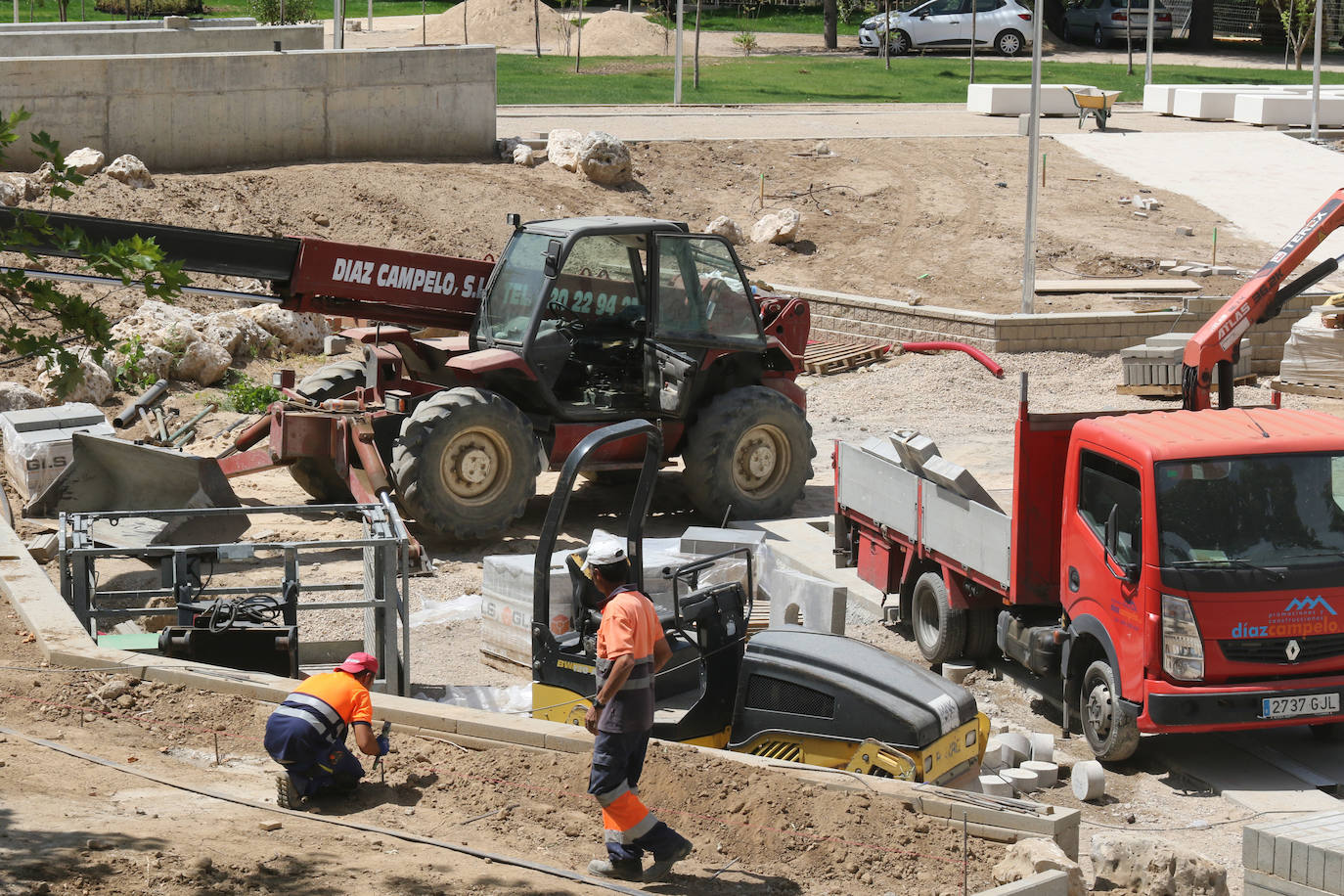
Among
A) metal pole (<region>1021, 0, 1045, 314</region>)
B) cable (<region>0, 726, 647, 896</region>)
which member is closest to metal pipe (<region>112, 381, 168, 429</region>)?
cable (<region>0, 726, 647, 896</region>)

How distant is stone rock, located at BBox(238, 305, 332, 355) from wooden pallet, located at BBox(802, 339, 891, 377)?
19.7ft

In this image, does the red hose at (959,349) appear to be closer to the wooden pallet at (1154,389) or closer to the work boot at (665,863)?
the wooden pallet at (1154,389)

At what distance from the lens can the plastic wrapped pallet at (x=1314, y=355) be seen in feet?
60.3

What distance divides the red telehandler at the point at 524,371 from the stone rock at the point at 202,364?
4.15 m

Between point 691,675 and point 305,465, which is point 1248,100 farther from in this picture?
point 691,675

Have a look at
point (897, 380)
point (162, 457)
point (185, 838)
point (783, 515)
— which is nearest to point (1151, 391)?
point (897, 380)

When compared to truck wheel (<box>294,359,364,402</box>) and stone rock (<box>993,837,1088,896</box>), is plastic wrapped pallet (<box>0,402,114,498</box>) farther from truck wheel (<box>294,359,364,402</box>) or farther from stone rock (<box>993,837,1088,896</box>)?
stone rock (<box>993,837,1088,896</box>)

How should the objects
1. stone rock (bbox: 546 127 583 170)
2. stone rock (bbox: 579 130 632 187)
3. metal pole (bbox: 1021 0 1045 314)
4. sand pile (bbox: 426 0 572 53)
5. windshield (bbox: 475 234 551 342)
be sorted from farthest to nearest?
sand pile (bbox: 426 0 572 53) < stone rock (bbox: 546 127 583 170) < stone rock (bbox: 579 130 632 187) < metal pole (bbox: 1021 0 1045 314) < windshield (bbox: 475 234 551 342)

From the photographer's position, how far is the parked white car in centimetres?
4300

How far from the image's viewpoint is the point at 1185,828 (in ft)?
27.7

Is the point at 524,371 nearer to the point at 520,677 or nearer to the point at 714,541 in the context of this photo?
the point at 714,541

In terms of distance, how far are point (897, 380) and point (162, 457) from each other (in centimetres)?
953

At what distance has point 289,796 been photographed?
691 centimetres

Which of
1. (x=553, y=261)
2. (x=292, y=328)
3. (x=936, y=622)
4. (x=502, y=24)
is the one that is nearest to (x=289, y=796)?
(x=936, y=622)
